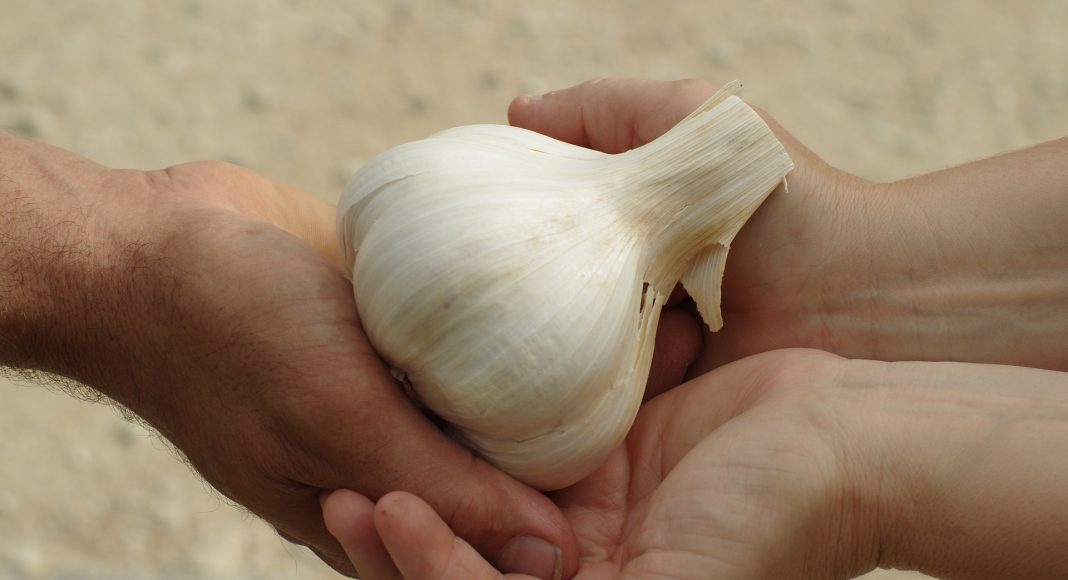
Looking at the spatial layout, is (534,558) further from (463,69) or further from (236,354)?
(463,69)

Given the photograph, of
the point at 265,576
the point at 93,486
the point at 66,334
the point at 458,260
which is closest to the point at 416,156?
the point at 458,260

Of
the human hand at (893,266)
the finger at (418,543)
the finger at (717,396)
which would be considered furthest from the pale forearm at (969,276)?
the finger at (418,543)

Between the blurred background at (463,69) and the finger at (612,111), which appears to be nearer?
the finger at (612,111)

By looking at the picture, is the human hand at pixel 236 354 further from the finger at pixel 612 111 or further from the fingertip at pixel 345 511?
the finger at pixel 612 111

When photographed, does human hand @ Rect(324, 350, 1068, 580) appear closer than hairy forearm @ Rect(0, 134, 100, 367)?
Yes

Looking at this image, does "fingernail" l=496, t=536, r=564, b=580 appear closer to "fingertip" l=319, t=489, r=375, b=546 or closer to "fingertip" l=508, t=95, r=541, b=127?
"fingertip" l=319, t=489, r=375, b=546

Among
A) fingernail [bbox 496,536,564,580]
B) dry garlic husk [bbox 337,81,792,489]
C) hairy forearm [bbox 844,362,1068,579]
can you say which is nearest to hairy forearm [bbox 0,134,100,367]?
dry garlic husk [bbox 337,81,792,489]
